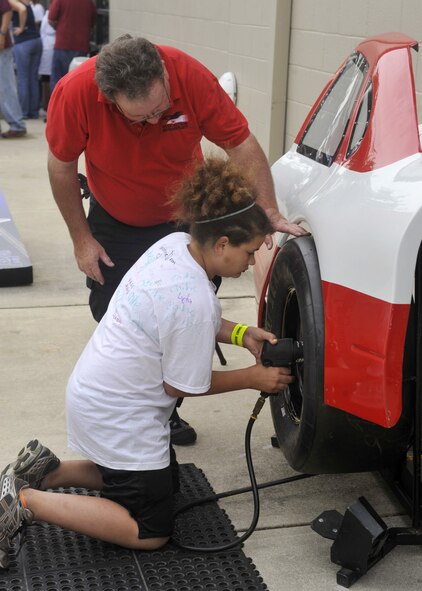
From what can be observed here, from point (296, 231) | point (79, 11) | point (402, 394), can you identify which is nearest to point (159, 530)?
point (402, 394)

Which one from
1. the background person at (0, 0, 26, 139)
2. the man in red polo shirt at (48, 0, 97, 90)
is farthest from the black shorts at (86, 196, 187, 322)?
the man in red polo shirt at (48, 0, 97, 90)

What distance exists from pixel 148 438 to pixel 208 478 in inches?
29.5

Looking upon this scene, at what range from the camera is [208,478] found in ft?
12.5

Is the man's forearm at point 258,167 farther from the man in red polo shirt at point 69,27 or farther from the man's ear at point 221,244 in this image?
the man in red polo shirt at point 69,27

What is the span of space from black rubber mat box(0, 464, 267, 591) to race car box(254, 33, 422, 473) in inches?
16.1

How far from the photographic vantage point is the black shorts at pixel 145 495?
3119 mm

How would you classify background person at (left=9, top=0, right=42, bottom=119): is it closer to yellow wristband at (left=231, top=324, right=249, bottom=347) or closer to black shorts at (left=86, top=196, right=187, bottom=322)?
black shorts at (left=86, top=196, right=187, bottom=322)

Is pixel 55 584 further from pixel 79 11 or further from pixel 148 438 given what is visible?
pixel 79 11

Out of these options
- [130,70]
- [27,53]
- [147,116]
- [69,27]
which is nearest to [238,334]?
[147,116]

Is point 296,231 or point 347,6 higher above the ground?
point 347,6

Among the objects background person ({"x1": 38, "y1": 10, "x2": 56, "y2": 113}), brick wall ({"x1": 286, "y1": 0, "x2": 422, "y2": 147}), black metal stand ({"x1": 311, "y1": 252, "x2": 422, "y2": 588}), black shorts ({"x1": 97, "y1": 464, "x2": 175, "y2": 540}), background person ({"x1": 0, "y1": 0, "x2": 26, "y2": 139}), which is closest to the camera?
black metal stand ({"x1": 311, "y1": 252, "x2": 422, "y2": 588})

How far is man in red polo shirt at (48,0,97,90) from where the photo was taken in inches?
537

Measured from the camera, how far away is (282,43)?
7277 mm

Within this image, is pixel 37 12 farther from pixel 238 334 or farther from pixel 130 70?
pixel 238 334
